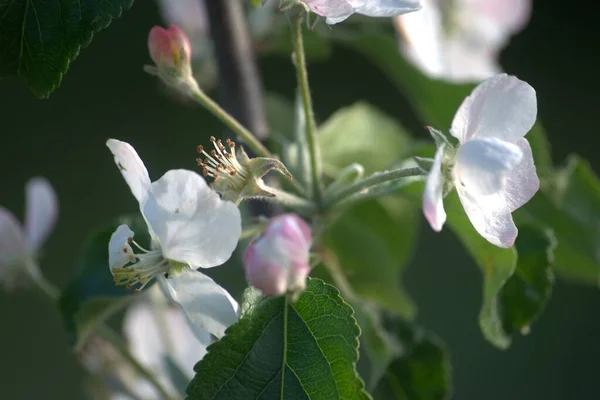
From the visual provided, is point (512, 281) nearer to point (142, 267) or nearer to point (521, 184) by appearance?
point (521, 184)

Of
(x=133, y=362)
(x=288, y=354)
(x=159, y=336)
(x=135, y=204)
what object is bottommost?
(x=135, y=204)

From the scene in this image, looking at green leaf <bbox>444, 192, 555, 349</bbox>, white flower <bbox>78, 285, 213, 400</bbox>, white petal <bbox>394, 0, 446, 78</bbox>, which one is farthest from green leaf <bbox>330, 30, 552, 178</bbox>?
white flower <bbox>78, 285, 213, 400</bbox>

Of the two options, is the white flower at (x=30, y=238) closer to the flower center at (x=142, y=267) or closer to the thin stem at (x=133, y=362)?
the thin stem at (x=133, y=362)

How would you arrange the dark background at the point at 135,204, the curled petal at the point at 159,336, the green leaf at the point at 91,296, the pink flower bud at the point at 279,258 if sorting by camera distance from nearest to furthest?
the pink flower bud at the point at 279,258 < the green leaf at the point at 91,296 < the curled petal at the point at 159,336 < the dark background at the point at 135,204

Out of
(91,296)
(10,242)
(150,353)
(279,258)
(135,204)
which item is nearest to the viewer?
(279,258)

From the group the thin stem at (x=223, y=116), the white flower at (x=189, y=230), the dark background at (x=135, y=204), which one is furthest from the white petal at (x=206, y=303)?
the dark background at (x=135, y=204)

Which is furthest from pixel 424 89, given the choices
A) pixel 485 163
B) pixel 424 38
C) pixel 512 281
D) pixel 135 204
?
pixel 135 204
